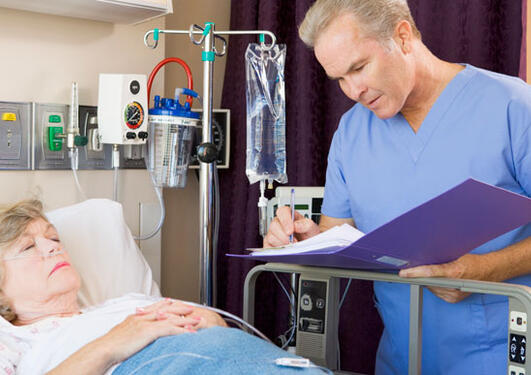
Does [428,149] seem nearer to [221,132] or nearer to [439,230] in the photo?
[439,230]

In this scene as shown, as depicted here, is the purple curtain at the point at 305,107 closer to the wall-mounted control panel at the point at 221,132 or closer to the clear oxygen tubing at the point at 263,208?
the wall-mounted control panel at the point at 221,132

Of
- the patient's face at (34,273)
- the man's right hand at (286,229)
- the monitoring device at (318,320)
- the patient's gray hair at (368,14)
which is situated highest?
the patient's gray hair at (368,14)

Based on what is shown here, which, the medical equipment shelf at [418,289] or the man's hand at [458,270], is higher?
the man's hand at [458,270]

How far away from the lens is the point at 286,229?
1.64m

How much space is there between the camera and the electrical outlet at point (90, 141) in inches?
86.7

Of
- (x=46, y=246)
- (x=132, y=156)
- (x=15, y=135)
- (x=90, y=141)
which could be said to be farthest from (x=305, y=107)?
(x=46, y=246)

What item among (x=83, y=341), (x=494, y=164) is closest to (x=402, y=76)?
(x=494, y=164)

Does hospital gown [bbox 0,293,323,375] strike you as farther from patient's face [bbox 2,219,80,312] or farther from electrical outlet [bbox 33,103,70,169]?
electrical outlet [bbox 33,103,70,169]

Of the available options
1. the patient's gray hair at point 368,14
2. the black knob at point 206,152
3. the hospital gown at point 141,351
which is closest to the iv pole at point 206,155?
the black knob at point 206,152

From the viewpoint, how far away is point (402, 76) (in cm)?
160

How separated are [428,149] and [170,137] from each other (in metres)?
0.97

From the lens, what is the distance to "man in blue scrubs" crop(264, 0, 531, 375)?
5.08ft

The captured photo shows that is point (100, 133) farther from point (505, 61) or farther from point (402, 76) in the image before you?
point (505, 61)

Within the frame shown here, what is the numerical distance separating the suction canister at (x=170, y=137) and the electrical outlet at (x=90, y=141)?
0.58ft
